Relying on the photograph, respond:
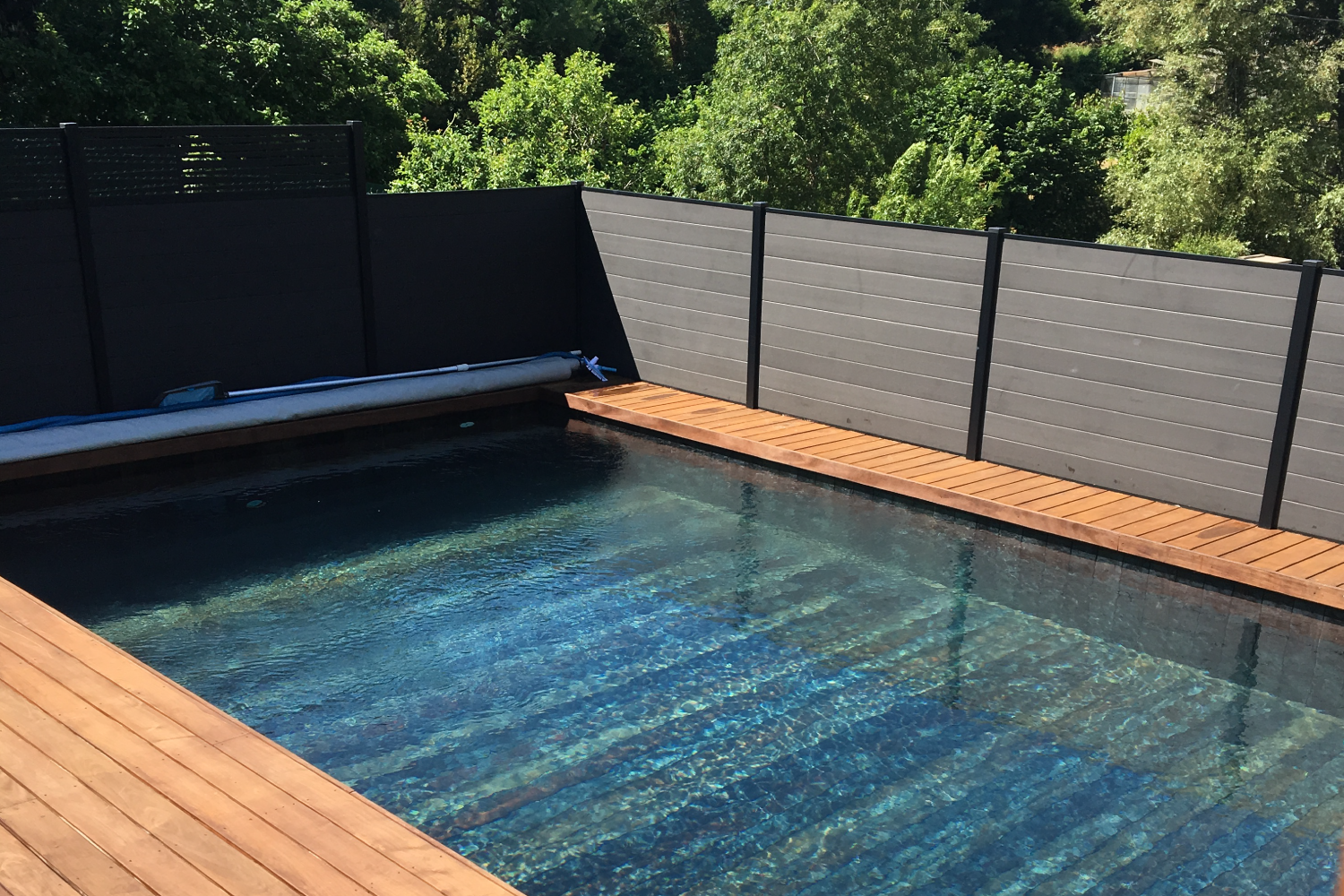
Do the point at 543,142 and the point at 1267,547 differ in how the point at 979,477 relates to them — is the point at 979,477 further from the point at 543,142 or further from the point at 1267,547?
the point at 543,142

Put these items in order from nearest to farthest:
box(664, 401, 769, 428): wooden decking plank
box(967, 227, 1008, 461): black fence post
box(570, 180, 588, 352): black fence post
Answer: box(967, 227, 1008, 461): black fence post → box(664, 401, 769, 428): wooden decking plank → box(570, 180, 588, 352): black fence post

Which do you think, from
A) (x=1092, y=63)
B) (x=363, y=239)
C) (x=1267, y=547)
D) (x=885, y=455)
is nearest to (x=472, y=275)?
(x=363, y=239)

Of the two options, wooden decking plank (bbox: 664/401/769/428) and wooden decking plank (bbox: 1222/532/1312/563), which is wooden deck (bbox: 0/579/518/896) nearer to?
wooden decking plank (bbox: 1222/532/1312/563)

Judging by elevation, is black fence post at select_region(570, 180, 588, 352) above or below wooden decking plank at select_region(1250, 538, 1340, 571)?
above

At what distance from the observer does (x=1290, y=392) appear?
603cm

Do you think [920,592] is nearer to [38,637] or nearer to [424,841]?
[424,841]

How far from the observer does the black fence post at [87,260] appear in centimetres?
721

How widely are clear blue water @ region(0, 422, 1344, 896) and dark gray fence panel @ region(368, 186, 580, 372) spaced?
1698 mm

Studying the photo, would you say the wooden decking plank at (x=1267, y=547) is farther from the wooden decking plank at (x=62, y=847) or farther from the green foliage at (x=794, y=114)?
the green foliage at (x=794, y=114)

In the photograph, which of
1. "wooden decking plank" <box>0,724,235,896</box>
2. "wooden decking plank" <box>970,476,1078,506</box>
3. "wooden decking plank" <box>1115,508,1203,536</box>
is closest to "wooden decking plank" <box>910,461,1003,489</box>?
"wooden decking plank" <box>970,476,1078,506</box>

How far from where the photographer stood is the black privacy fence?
6.26m

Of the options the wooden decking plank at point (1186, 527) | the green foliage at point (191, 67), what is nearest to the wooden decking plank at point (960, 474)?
the wooden decking plank at point (1186, 527)

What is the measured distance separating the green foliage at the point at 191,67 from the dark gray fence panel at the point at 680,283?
25.2ft

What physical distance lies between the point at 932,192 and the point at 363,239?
703 centimetres
